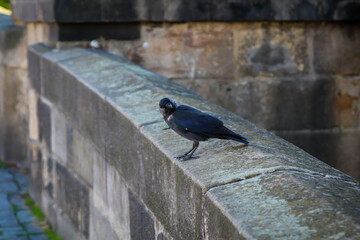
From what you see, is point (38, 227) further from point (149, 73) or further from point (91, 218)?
point (149, 73)

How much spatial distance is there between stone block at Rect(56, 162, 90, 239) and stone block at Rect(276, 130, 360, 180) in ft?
5.58

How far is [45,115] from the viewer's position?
4867mm

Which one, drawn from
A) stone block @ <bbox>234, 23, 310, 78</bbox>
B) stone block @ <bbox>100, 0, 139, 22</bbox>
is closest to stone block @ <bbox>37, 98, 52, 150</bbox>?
stone block @ <bbox>100, 0, 139, 22</bbox>

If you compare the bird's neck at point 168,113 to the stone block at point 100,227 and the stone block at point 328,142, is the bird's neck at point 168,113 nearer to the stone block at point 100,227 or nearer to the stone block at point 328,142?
the stone block at point 100,227

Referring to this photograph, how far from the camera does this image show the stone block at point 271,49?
4.80m

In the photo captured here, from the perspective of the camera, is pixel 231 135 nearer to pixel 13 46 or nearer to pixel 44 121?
pixel 44 121

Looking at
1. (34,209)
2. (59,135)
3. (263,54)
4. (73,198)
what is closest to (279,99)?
(263,54)

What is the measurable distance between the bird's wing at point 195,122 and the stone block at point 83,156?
1.37m

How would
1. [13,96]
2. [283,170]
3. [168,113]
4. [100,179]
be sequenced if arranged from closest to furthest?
[283,170] → [168,113] → [100,179] → [13,96]

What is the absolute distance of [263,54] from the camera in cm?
482

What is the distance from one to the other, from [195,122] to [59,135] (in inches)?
95.1

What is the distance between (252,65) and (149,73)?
1.16 meters

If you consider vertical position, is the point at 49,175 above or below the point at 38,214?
above

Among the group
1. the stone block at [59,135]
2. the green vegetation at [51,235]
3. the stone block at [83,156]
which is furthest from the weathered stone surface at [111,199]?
the green vegetation at [51,235]
